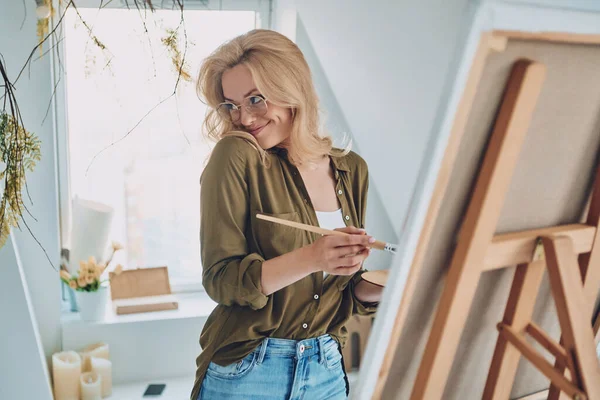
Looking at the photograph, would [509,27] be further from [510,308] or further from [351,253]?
[351,253]

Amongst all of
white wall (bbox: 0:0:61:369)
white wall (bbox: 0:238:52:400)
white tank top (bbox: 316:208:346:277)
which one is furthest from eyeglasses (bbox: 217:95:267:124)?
white wall (bbox: 0:0:61:369)

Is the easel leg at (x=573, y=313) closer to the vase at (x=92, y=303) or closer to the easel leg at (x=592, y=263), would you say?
the easel leg at (x=592, y=263)

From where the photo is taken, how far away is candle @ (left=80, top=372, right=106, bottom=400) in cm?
228

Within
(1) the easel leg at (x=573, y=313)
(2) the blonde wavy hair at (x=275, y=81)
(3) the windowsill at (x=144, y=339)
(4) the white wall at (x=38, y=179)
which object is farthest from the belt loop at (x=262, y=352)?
(3) the windowsill at (x=144, y=339)

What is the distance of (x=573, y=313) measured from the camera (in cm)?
80

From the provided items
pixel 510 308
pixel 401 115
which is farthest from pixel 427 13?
pixel 510 308

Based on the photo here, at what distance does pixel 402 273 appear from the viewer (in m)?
0.71

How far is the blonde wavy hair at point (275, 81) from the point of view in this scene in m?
1.30

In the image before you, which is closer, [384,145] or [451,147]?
[451,147]

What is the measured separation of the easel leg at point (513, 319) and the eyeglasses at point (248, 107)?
2.18 feet

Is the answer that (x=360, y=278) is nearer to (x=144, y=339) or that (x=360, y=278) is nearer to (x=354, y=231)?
(x=354, y=231)

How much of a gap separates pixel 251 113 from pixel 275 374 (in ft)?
1.77

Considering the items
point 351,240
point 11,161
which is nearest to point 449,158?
point 351,240

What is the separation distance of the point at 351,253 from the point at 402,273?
0.40 m
